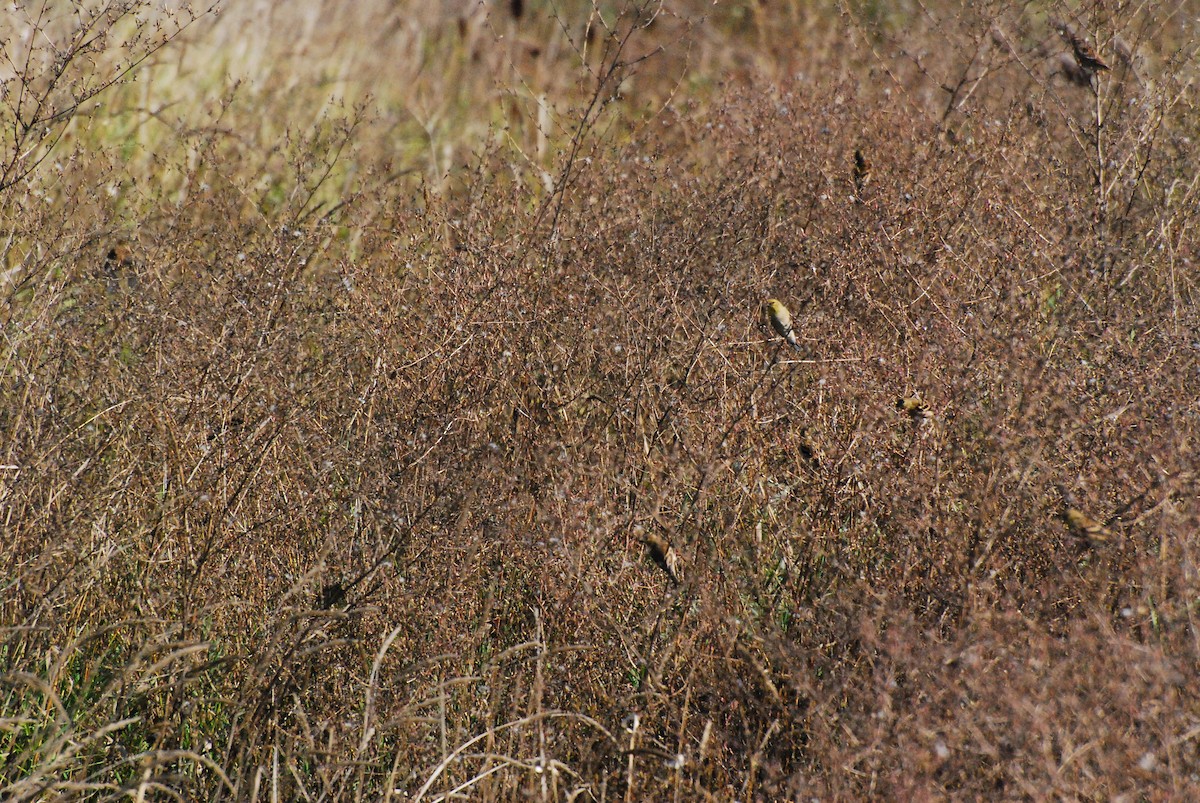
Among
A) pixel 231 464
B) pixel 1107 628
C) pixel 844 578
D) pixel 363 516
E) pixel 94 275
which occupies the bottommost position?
pixel 844 578

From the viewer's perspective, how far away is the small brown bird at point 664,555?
275 cm

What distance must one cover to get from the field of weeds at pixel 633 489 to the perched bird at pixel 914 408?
21 millimetres

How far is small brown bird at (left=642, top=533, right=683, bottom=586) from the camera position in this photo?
275cm

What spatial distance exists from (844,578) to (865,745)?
58 centimetres

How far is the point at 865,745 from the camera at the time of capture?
230cm

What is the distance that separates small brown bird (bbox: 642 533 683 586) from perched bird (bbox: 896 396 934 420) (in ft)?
2.09

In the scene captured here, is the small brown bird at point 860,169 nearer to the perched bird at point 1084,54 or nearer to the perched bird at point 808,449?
the perched bird at point 1084,54

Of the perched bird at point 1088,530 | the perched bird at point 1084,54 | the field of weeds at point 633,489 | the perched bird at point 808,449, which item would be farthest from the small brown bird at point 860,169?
the perched bird at point 1088,530

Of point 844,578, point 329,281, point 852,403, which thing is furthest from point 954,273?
point 329,281

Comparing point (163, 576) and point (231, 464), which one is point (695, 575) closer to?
point (231, 464)

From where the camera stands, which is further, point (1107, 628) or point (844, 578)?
point (844, 578)

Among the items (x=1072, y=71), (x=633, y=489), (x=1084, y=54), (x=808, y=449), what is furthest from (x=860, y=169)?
A: (x=633, y=489)

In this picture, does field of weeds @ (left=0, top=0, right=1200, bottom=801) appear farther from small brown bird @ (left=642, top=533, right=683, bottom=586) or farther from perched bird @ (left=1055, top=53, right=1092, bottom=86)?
perched bird @ (left=1055, top=53, right=1092, bottom=86)

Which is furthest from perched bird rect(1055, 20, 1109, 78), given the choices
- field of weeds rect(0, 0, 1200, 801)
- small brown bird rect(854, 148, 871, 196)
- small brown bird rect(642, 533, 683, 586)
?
small brown bird rect(642, 533, 683, 586)
